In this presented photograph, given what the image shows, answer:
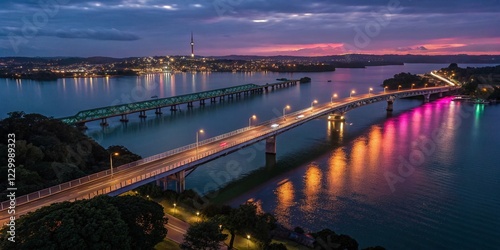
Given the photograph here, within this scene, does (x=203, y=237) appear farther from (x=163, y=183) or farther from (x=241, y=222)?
(x=163, y=183)

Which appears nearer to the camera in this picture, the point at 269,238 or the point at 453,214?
the point at 269,238

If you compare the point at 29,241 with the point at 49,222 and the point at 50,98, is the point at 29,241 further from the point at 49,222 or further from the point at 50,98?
the point at 50,98

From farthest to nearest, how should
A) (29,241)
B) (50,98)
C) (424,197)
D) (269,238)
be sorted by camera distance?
(50,98)
(424,197)
(269,238)
(29,241)

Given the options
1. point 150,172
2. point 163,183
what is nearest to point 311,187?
point 163,183

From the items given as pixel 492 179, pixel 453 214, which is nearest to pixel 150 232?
pixel 453 214

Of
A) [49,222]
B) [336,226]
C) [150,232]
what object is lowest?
[336,226]

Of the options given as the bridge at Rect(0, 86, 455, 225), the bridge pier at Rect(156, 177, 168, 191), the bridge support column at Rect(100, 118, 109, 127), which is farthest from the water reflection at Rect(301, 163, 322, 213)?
the bridge support column at Rect(100, 118, 109, 127)

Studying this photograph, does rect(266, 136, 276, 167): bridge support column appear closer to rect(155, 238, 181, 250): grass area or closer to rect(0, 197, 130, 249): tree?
rect(155, 238, 181, 250): grass area
